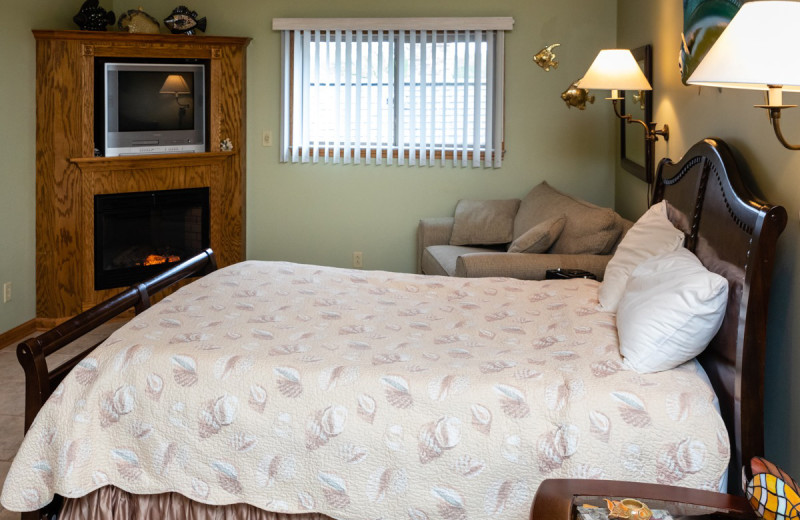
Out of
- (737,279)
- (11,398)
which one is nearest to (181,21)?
(11,398)

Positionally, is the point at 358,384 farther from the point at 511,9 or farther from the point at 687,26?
the point at 511,9

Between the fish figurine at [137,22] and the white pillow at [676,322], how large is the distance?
4217 millimetres

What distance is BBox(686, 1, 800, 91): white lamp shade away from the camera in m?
1.82

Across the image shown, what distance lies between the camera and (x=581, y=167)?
6.04 metres

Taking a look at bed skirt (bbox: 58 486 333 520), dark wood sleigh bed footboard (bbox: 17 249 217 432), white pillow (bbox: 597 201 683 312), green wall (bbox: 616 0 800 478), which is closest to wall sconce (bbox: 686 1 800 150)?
green wall (bbox: 616 0 800 478)

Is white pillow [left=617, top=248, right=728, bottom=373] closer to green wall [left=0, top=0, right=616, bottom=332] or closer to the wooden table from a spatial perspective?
the wooden table

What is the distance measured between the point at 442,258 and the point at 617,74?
1.67m

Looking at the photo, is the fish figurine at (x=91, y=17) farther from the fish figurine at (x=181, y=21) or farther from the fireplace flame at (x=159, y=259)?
the fireplace flame at (x=159, y=259)

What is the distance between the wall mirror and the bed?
5.76 ft

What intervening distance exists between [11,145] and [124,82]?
86cm

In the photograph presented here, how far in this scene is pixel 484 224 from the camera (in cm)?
568

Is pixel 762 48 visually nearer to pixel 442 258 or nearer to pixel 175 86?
pixel 442 258

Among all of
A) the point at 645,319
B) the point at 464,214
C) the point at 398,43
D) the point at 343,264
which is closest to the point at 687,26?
the point at 645,319

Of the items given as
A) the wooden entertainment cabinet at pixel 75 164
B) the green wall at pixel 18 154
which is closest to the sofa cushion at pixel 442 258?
the wooden entertainment cabinet at pixel 75 164
